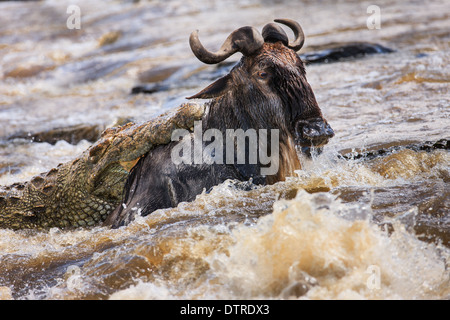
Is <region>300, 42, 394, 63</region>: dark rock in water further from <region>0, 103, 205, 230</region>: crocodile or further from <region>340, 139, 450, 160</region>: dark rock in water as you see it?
<region>0, 103, 205, 230</region>: crocodile

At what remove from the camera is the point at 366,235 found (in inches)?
129

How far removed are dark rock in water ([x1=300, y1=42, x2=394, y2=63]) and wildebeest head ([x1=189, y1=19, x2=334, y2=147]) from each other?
619 cm

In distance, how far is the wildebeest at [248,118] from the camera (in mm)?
4094

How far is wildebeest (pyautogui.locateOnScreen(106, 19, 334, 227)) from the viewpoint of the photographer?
13.4 feet

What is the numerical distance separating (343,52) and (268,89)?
22.0 ft

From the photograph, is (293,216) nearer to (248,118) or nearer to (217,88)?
(248,118)

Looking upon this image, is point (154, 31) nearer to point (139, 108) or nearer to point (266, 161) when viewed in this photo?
point (139, 108)

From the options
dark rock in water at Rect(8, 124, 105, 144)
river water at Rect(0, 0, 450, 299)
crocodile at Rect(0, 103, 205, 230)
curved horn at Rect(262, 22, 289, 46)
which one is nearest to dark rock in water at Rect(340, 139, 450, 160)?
river water at Rect(0, 0, 450, 299)

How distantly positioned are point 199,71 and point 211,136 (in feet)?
22.0

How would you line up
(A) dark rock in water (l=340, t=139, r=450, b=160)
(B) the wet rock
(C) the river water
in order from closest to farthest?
(C) the river water → (A) dark rock in water (l=340, t=139, r=450, b=160) → (B) the wet rock

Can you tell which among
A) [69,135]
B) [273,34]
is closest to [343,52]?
[69,135]

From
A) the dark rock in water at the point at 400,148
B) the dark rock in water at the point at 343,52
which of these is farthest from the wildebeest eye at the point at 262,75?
the dark rock in water at the point at 343,52
